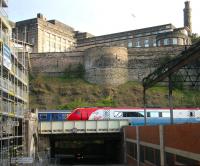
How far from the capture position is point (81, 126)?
167 ft

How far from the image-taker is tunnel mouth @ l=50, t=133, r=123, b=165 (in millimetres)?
57444

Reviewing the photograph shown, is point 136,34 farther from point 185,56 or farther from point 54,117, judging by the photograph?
point 185,56

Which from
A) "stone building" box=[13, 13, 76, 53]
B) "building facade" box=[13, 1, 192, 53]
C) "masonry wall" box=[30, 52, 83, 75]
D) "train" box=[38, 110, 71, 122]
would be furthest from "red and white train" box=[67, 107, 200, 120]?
"stone building" box=[13, 13, 76, 53]

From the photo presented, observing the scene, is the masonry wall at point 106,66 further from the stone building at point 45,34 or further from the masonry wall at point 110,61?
the stone building at point 45,34

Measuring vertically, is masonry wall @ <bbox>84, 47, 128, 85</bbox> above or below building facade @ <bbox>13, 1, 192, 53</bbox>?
below

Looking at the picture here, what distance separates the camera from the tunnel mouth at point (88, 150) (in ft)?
188

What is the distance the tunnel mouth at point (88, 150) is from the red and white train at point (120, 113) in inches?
99.4

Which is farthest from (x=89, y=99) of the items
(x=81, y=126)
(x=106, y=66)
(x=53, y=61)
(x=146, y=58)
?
(x=81, y=126)

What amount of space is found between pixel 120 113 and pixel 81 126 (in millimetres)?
6436

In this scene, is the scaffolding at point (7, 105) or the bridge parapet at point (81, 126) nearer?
the scaffolding at point (7, 105)

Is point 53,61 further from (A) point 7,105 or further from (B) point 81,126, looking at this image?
(A) point 7,105

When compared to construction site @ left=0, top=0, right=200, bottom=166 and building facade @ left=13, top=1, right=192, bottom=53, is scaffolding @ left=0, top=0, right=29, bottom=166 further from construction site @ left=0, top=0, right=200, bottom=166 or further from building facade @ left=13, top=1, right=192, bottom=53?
building facade @ left=13, top=1, right=192, bottom=53

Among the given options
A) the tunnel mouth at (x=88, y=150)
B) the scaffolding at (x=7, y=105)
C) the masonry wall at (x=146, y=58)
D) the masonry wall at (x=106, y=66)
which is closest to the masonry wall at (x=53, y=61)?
the masonry wall at (x=106, y=66)

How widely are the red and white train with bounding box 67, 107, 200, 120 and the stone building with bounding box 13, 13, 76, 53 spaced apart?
3144 centimetres
